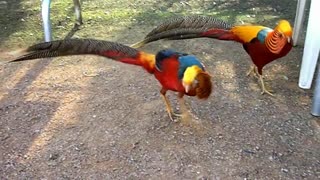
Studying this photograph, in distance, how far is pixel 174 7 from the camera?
4.46 metres

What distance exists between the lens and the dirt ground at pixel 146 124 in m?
2.40

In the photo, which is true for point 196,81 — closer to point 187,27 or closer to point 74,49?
point 187,27

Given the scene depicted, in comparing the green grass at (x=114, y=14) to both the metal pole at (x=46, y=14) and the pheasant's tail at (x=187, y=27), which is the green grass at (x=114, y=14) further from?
the pheasant's tail at (x=187, y=27)

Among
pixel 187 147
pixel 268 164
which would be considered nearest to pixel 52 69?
pixel 187 147

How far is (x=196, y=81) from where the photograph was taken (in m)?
2.30

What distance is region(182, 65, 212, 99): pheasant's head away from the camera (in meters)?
2.30

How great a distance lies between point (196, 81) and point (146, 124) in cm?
55

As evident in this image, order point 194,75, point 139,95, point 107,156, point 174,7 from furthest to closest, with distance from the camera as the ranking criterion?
point 174,7, point 139,95, point 107,156, point 194,75

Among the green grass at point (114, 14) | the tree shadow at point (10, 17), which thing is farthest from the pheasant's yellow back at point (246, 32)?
the tree shadow at point (10, 17)

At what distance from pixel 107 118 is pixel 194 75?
2.38 feet

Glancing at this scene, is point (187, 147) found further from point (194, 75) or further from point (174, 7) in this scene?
point (174, 7)

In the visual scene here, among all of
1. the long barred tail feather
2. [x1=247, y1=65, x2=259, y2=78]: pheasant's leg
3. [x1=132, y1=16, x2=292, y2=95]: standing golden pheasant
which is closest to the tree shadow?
the long barred tail feather

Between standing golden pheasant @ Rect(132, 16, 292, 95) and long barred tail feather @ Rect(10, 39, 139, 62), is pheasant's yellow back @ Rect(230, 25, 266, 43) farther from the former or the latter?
long barred tail feather @ Rect(10, 39, 139, 62)

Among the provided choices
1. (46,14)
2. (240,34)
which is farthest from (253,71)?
(46,14)
